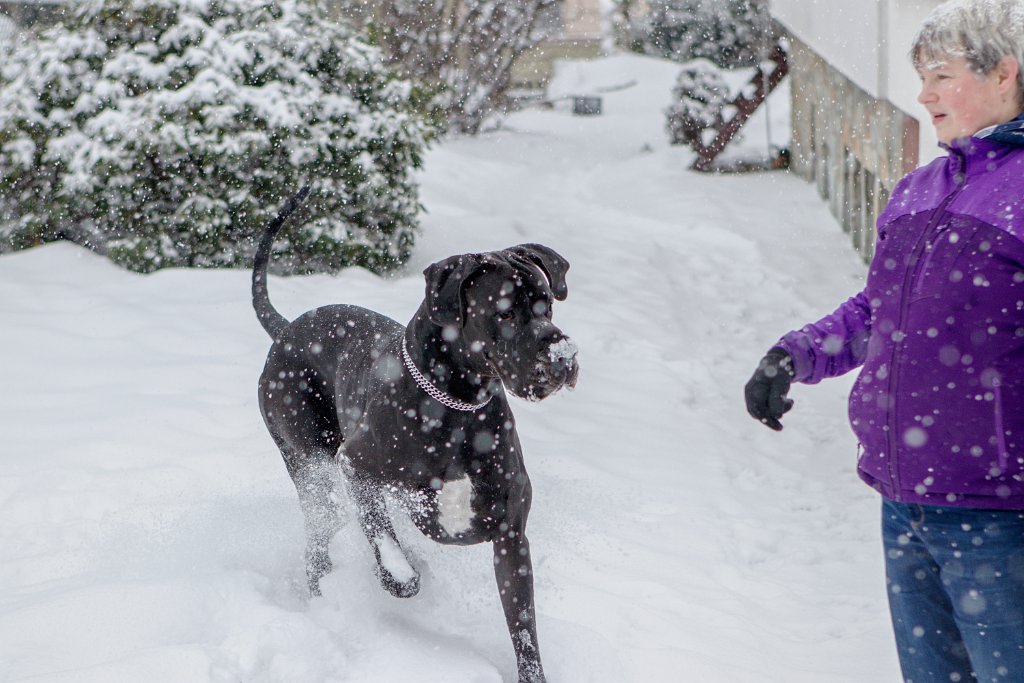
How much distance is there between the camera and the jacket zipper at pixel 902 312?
197 centimetres

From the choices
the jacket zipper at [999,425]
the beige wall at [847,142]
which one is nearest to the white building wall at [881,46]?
the beige wall at [847,142]

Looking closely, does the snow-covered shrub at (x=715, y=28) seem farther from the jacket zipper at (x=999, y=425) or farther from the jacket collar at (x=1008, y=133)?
the jacket zipper at (x=999, y=425)

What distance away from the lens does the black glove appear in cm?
221

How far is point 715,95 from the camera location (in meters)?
14.1

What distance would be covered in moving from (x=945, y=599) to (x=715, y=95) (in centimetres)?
1281

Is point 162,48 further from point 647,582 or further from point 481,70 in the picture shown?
point 481,70

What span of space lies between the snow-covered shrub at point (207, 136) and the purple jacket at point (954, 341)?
5.29 meters

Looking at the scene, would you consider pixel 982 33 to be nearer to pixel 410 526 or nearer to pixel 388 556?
Result: pixel 388 556

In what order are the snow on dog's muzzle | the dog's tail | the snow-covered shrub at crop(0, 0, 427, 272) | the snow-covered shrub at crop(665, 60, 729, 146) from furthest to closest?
1. the snow-covered shrub at crop(665, 60, 729, 146)
2. the snow-covered shrub at crop(0, 0, 427, 272)
3. the dog's tail
4. the snow on dog's muzzle

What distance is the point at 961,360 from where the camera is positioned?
6.24ft

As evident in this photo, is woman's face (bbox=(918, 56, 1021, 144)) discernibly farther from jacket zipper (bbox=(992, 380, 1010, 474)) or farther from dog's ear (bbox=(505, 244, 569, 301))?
dog's ear (bbox=(505, 244, 569, 301))

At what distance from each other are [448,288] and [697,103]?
1216 cm

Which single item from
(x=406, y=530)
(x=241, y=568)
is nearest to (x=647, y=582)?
(x=406, y=530)

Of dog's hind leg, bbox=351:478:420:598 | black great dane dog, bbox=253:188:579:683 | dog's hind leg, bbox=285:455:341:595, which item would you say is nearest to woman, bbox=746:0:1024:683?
black great dane dog, bbox=253:188:579:683
